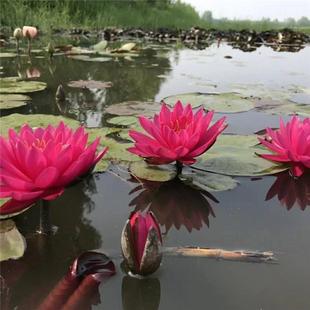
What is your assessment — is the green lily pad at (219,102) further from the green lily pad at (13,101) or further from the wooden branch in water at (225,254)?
the wooden branch in water at (225,254)

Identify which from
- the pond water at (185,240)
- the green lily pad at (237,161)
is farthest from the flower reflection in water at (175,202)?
the green lily pad at (237,161)

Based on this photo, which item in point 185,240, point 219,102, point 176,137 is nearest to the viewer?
point 185,240

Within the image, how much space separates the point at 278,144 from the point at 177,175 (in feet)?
0.76

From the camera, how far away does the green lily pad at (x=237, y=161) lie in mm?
899

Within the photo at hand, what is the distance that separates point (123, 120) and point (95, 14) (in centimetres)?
691

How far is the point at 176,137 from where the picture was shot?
76cm

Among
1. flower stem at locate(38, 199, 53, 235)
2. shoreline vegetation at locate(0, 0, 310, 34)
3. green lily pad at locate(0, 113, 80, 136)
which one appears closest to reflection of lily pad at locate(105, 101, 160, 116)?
green lily pad at locate(0, 113, 80, 136)

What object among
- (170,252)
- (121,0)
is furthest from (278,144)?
(121,0)

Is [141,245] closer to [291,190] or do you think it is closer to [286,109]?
[291,190]

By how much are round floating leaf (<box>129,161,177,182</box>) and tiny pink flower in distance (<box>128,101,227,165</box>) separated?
0.13 feet

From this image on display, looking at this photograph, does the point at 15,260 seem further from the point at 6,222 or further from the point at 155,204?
the point at 155,204

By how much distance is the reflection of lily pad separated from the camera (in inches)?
57.9

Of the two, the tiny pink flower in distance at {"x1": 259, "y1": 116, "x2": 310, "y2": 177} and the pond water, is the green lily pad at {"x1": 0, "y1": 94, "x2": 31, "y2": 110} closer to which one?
the pond water

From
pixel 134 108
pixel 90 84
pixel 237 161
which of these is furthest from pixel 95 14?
pixel 237 161
